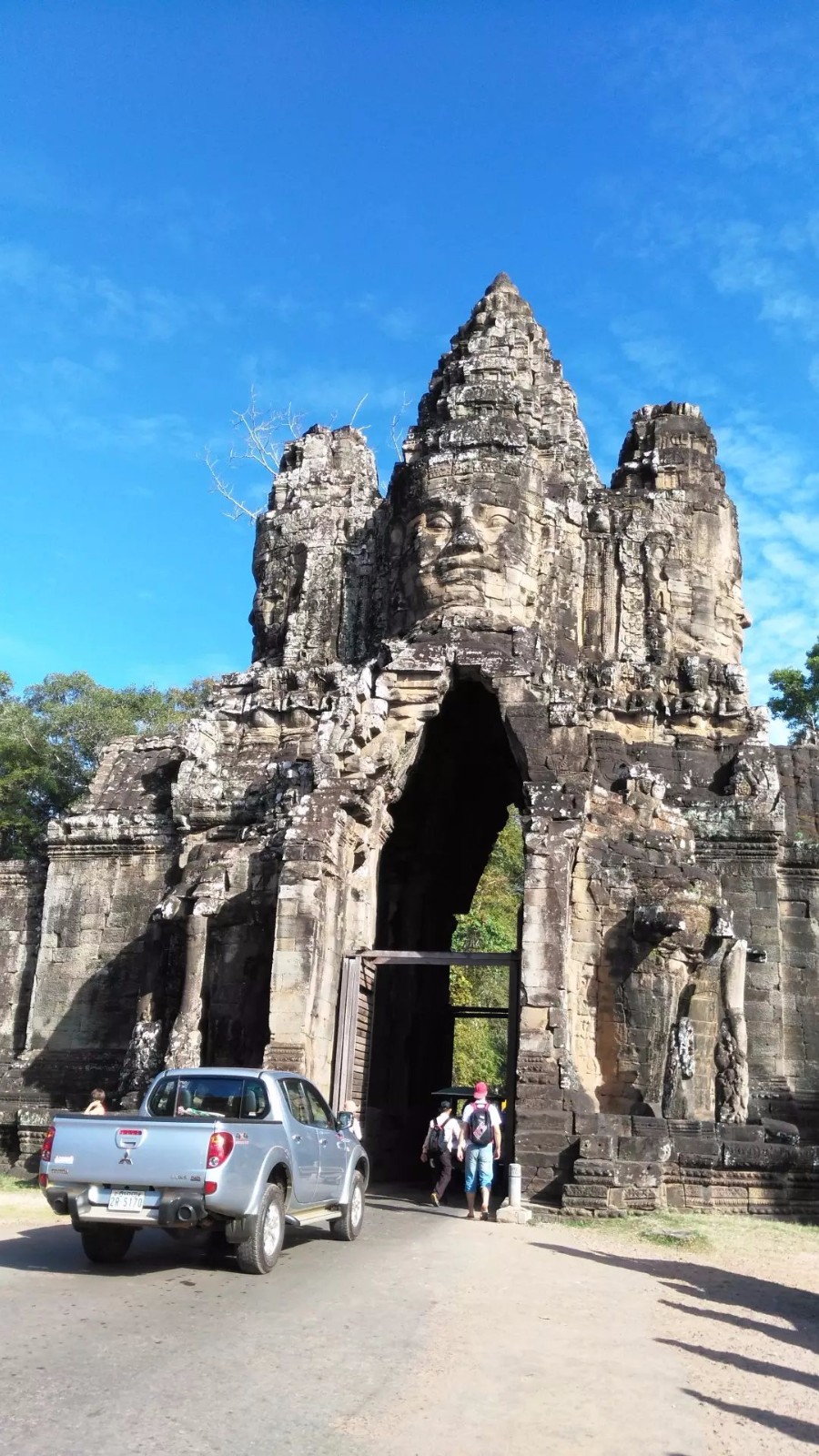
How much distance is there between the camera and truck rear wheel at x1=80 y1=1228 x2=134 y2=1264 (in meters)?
8.46

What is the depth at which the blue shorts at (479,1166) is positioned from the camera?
13.3 metres

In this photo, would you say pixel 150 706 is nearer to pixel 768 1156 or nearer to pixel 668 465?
pixel 668 465

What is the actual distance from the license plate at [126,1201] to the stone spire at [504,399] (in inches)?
584

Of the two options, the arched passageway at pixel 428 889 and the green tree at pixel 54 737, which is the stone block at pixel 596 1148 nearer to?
the arched passageway at pixel 428 889

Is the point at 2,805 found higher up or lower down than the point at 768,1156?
higher up

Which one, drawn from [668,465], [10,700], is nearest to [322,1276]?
[668,465]

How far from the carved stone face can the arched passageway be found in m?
1.57

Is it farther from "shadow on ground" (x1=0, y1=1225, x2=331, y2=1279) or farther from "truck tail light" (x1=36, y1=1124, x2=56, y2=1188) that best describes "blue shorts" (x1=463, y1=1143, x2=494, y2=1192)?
"truck tail light" (x1=36, y1=1124, x2=56, y2=1188)

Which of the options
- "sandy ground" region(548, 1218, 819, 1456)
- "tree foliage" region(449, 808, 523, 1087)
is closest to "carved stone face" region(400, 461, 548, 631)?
"sandy ground" region(548, 1218, 819, 1456)

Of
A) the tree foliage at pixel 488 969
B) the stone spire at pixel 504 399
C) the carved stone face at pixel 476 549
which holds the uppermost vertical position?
the stone spire at pixel 504 399

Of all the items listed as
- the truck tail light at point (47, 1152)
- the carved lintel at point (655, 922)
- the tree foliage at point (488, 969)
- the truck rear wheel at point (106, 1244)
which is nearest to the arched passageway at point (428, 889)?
the carved lintel at point (655, 922)

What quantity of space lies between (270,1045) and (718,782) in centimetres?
910

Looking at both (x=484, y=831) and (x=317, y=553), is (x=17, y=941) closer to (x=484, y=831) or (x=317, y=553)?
(x=317, y=553)

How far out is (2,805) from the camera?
128ft
